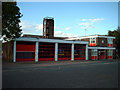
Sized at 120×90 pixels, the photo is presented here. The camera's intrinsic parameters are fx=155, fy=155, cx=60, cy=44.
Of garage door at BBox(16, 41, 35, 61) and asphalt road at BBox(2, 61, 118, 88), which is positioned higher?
garage door at BBox(16, 41, 35, 61)

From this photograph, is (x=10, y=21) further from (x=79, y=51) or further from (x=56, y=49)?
(x=79, y=51)

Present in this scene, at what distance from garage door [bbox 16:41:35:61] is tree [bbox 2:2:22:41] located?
4688mm

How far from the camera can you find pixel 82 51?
38.9 meters

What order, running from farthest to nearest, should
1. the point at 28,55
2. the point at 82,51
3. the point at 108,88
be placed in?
the point at 82,51, the point at 28,55, the point at 108,88

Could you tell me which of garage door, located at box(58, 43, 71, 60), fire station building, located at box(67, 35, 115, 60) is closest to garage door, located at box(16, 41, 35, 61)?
garage door, located at box(58, 43, 71, 60)

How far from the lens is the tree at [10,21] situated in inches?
836

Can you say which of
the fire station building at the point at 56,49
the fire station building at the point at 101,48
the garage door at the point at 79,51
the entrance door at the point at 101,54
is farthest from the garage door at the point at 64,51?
the entrance door at the point at 101,54

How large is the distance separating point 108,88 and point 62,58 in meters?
26.7

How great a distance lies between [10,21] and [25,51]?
27.7 ft

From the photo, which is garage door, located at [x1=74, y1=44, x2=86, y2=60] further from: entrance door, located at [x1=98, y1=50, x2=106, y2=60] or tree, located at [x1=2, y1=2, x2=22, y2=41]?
tree, located at [x1=2, y1=2, x2=22, y2=41]

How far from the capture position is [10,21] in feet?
74.2

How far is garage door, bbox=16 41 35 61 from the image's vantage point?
28.9 m

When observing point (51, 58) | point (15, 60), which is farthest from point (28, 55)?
point (51, 58)

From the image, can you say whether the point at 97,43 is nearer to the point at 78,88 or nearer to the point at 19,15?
the point at 19,15
